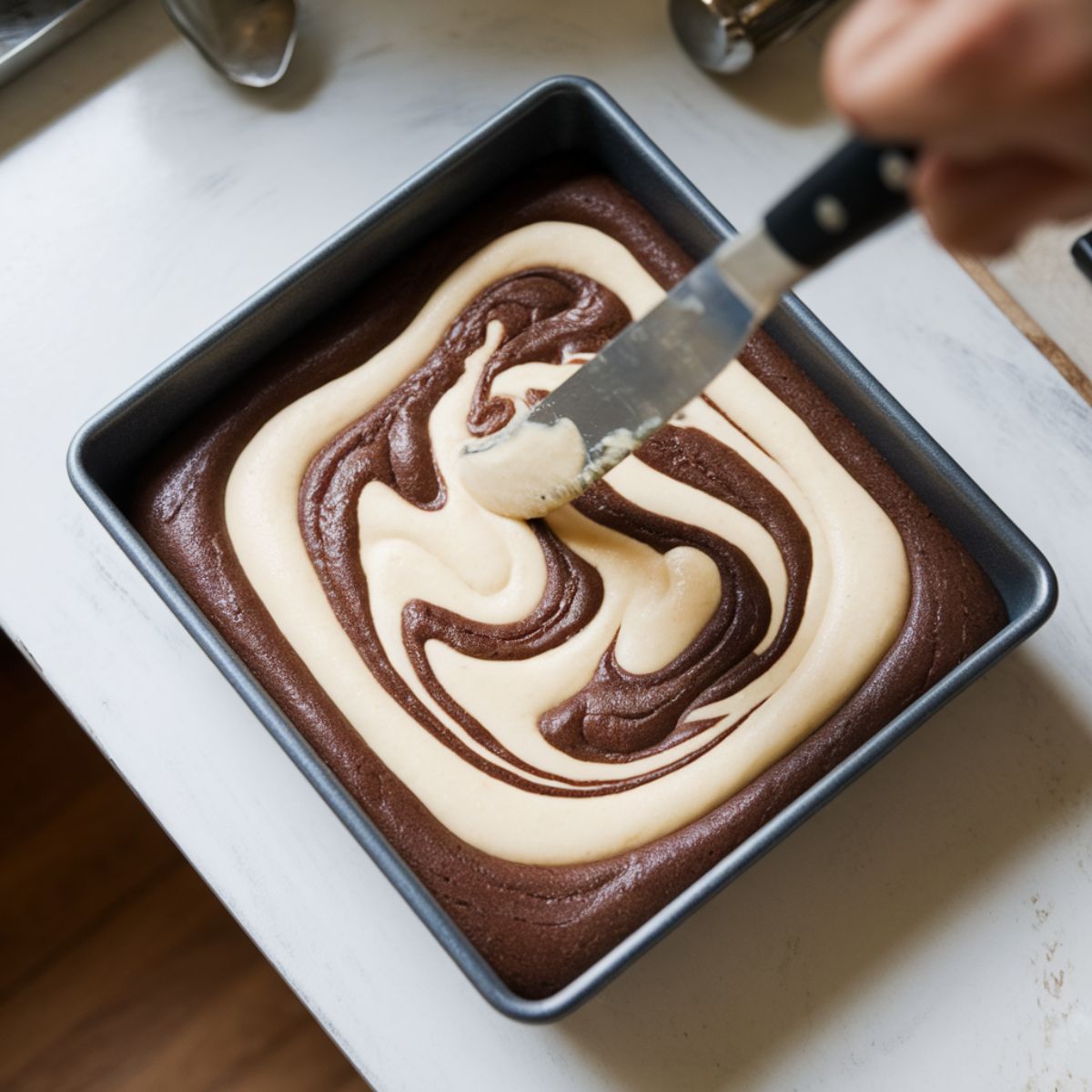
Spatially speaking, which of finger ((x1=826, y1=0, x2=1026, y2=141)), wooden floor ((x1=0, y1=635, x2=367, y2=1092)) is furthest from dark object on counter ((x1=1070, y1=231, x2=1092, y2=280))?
wooden floor ((x1=0, y1=635, x2=367, y2=1092))

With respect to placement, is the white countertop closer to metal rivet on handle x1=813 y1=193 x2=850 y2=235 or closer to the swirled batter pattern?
the swirled batter pattern

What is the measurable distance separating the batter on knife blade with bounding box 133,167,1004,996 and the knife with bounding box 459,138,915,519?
72mm

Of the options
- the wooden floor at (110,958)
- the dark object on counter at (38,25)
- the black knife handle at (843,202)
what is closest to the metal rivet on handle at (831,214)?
the black knife handle at (843,202)

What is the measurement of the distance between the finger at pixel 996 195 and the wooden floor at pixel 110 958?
130 cm

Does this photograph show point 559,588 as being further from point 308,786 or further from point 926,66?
point 926,66

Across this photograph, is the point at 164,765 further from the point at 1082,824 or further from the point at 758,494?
the point at 1082,824

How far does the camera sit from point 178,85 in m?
1.31

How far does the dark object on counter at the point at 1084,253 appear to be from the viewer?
1.21 meters

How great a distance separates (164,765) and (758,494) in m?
0.62

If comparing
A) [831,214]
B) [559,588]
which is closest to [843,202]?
[831,214]

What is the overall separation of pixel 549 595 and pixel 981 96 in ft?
2.05

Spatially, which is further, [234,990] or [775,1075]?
[234,990]

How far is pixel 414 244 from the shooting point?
1.19 m

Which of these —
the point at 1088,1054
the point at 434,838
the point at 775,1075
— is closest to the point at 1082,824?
the point at 1088,1054
